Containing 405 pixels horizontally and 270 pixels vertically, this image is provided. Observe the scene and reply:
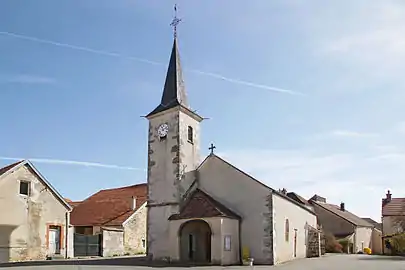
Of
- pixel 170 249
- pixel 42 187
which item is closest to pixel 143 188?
pixel 42 187

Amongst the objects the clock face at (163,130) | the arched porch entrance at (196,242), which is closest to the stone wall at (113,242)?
the arched porch entrance at (196,242)

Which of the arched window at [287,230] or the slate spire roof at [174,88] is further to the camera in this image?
the slate spire roof at [174,88]

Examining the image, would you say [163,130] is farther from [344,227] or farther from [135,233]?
[344,227]

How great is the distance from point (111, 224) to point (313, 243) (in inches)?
630

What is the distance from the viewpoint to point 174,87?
29.6m

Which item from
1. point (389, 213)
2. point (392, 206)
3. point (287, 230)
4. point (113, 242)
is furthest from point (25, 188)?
point (392, 206)

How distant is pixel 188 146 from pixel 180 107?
7.97 feet

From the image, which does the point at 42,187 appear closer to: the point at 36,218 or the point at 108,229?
the point at 36,218

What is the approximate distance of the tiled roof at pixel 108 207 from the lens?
1544 inches

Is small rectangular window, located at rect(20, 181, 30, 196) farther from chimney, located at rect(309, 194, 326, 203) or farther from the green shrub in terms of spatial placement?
chimney, located at rect(309, 194, 326, 203)

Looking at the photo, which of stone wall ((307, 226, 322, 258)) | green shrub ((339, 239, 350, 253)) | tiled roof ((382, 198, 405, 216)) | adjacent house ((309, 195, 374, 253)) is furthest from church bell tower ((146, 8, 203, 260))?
tiled roof ((382, 198, 405, 216))

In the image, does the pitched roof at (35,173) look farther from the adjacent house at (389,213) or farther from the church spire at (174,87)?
the adjacent house at (389,213)

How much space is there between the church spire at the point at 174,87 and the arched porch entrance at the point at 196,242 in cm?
736

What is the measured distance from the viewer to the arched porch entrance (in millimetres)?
26094
